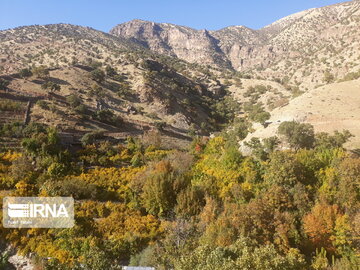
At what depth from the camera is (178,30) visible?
527 feet

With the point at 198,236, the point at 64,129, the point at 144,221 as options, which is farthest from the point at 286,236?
the point at 64,129

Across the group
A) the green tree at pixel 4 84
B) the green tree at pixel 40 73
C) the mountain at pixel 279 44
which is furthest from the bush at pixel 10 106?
the mountain at pixel 279 44

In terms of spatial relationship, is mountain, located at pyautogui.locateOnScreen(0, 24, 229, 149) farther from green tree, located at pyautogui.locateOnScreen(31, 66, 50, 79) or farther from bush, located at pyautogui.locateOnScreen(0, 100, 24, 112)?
bush, located at pyautogui.locateOnScreen(0, 100, 24, 112)

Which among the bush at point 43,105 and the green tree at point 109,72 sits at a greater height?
the green tree at point 109,72

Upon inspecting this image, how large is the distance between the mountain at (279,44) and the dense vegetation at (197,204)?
59217 millimetres

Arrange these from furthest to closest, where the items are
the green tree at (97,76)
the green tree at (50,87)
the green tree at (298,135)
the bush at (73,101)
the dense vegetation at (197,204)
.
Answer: the green tree at (97,76) < the green tree at (50,87) < the bush at (73,101) < the green tree at (298,135) < the dense vegetation at (197,204)

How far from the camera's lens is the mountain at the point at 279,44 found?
8162 cm

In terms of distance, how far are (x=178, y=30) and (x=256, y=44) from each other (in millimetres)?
48727

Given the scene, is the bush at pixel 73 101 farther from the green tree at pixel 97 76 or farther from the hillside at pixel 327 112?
the hillside at pixel 327 112

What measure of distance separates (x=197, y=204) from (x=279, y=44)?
11388 cm

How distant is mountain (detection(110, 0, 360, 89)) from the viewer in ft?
268

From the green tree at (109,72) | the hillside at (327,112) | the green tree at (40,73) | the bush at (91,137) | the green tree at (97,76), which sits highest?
the green tree at (109,72)

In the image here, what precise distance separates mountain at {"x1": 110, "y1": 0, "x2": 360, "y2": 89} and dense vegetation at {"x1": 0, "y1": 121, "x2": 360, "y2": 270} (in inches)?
2331

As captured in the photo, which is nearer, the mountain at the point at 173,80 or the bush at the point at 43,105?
the bush at the point at 43,105
